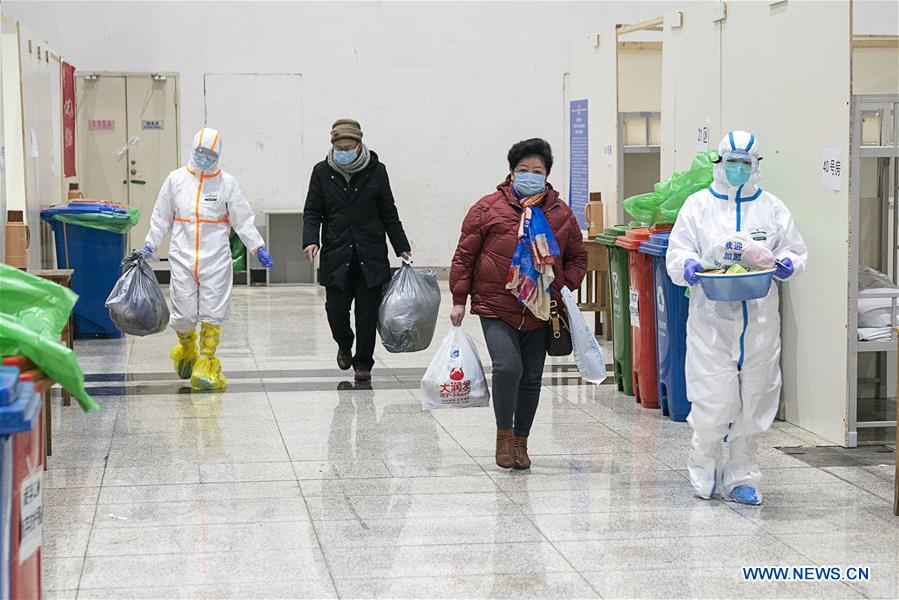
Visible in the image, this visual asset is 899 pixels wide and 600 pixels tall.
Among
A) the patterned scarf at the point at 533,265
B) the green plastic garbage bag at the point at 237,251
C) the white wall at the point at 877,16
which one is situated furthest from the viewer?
the white wall at the point at 877,16

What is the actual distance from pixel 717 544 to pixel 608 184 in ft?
18.5

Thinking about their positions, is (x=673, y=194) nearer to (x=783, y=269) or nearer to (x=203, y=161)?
(x=783, y=269)

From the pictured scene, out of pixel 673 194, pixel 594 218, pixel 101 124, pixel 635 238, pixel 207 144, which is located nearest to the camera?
pixel 673 194

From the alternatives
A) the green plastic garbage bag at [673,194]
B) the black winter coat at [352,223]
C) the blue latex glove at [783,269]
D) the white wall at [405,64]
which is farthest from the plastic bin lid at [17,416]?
the white wall at [405,64]

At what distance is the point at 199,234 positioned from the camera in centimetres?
761

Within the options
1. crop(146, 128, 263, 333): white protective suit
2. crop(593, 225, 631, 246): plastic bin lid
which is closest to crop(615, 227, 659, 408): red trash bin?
crop(593, 225, 631, 246): plastic bin lid

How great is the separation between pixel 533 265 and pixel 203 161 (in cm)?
289

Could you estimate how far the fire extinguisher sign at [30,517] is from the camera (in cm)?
312

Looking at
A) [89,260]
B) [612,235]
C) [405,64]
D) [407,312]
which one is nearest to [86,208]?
[89,260]

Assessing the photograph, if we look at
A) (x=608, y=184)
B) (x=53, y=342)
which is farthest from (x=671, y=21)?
(x=53, y=342)

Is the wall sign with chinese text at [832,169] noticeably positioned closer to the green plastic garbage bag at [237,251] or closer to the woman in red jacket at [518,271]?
the woman in red jacket at [518,271]

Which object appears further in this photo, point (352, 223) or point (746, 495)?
point (352, 223)

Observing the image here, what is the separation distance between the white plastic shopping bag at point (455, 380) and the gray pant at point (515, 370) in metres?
0.12

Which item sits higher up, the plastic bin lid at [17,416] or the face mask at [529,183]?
the face mask at [529,183]
